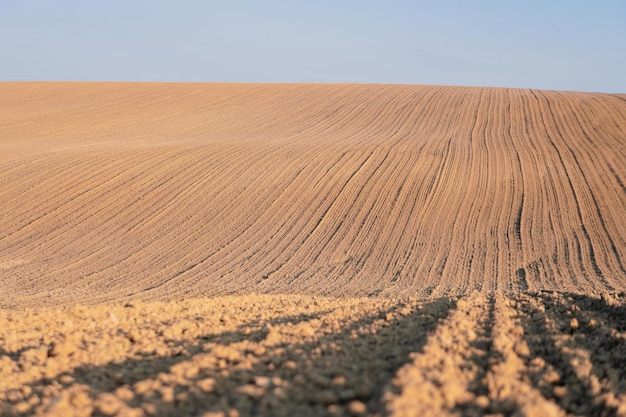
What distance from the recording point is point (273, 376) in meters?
4.00

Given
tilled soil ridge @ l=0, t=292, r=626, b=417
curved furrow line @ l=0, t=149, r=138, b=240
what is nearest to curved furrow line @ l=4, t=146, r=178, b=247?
curved furrow line @ l=0, t=149, r=138, b=240

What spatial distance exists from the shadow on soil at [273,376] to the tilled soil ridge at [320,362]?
0.01 m

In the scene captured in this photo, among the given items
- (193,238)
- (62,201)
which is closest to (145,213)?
(193,238)

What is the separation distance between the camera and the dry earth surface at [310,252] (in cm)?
394

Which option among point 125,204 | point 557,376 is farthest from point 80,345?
point 125,204

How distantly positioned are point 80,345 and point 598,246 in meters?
14.0

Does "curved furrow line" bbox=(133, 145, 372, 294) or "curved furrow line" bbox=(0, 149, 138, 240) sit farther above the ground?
"curved furrow line" bbox=(0, 149, 138, 240)

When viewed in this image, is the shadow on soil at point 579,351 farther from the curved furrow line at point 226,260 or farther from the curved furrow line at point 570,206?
the curved furrow line at point 226,260

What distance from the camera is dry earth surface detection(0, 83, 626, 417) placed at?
3.94 metres

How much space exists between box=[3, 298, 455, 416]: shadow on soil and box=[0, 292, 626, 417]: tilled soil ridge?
1 cm

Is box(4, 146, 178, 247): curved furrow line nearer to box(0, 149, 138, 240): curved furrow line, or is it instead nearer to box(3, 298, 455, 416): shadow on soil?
box(0, 149, 138, 240): curved furrow line

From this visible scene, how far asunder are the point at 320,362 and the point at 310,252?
429 inches

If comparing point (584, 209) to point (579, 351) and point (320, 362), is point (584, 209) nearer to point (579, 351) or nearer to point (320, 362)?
point (579, 351)

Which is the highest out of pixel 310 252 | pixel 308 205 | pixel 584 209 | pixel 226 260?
pixel 584 209
